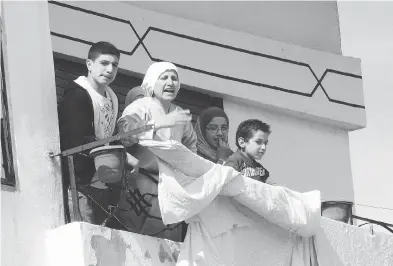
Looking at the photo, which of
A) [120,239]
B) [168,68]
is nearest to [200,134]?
[168,68]

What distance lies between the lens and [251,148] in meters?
13.0

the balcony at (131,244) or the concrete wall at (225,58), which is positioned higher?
the concrete wall at (225,58)

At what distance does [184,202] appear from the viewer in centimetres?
1183

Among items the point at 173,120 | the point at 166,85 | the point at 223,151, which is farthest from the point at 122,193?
the point at 223,151

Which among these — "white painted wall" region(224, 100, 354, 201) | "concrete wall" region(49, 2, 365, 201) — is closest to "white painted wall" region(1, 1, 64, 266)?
"concrete wall" region(49, 2, 365, 201)

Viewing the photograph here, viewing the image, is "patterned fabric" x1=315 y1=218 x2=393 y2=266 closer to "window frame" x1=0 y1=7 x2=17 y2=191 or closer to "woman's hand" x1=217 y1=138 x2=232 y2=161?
"woman's hand" x1=217 y1=138 x2=232 y2=161

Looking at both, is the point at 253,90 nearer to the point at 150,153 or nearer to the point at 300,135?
the point at 300,135

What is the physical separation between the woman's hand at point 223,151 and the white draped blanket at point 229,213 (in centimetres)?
88

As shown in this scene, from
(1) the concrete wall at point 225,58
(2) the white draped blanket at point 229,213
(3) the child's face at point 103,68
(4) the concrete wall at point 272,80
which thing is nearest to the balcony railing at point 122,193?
(2) the white draped blanket at point 229,213

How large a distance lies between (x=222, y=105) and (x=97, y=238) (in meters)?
4.29

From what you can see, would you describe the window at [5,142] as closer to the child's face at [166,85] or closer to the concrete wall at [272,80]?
the child's face at [166,85]

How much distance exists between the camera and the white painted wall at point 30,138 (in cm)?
1162

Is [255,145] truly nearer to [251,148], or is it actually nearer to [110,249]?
[251,148]

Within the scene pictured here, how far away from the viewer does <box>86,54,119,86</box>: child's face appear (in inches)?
493
